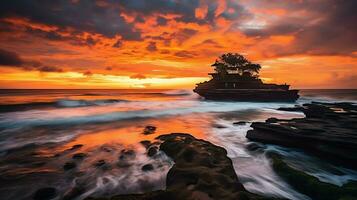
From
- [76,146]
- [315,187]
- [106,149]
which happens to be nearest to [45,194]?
[106,149]

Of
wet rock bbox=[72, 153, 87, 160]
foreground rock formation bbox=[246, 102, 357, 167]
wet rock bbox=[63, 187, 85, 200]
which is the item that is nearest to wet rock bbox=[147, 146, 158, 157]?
wet rock bbox=[72, 153, 87, 160]

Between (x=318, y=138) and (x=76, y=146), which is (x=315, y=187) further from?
(x=76, y=146)

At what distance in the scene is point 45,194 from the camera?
559 cm

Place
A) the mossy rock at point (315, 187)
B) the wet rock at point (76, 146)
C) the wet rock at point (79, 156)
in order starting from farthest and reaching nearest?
the wet rock at point (76, 146)
the wet rock at point (79, 156)
the mossy rock at point (315, 187)

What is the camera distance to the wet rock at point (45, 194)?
548 centimetres

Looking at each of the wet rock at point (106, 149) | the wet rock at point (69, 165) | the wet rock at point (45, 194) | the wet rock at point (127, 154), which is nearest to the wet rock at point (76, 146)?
the wet rock at point (106, 149)

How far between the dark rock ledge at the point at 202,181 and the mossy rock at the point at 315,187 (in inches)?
80.9

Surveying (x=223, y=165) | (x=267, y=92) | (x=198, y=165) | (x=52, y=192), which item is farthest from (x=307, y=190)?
(x=267, y=92)

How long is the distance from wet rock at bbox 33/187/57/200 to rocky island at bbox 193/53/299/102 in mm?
41328

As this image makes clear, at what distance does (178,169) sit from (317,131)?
6.94 meters

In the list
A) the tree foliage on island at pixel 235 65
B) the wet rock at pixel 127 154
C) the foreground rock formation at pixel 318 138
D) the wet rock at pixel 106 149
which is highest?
the tree foliage on island at pixel 235 65

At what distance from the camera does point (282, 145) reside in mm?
9867

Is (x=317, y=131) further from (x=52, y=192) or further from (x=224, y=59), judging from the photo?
(x=224, y=59)

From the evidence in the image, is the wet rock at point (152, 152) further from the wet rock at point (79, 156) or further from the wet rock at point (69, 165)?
the wet rock at point (69, 165)
